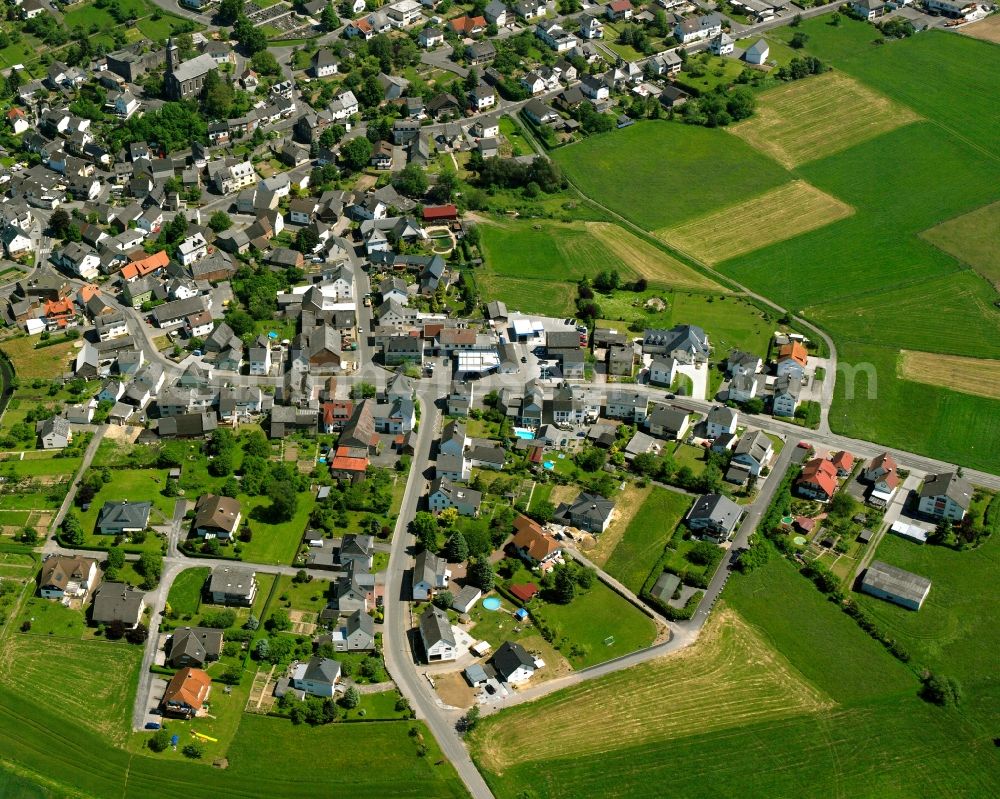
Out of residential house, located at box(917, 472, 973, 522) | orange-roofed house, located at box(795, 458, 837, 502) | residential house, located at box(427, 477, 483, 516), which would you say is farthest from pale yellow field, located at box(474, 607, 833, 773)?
residential house, located at box(917, 472, 973, 522)

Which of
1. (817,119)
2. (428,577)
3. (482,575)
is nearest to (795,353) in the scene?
(482,575)

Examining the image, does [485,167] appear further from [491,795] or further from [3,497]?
[491,795]

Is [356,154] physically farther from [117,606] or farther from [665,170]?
[117,606]

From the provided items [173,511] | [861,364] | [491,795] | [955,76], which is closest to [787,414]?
[861,364]

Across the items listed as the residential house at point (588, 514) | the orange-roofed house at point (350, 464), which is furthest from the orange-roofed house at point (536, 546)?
the orange-roofed house at point (350, 464)

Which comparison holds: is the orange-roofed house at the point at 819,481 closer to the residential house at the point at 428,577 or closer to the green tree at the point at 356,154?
the residential house at the point at 428,577
